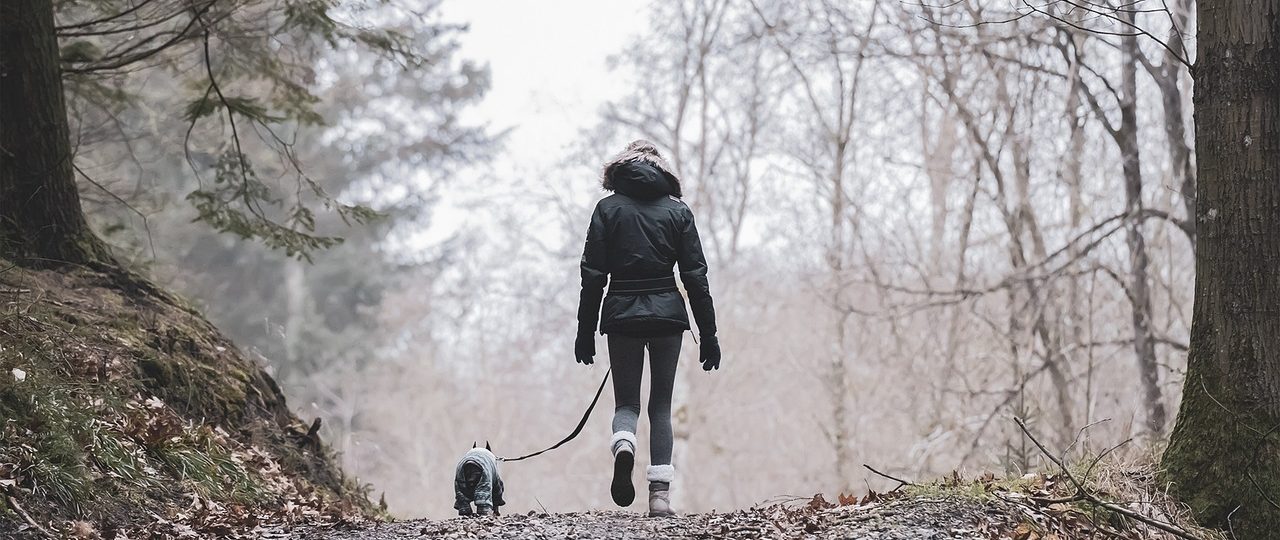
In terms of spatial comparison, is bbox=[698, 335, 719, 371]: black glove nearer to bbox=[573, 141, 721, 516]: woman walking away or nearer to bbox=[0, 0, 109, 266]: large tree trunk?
bbox=[573, 141, 721, 516]: woman walking away

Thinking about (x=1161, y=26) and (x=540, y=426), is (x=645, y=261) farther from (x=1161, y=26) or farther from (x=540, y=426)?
(x=540, y=426)

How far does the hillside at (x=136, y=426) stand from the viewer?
4758mm

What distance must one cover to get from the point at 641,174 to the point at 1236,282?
9.86 ft

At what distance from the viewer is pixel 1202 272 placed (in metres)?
4.99

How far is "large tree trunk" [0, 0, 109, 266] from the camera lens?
278 inches

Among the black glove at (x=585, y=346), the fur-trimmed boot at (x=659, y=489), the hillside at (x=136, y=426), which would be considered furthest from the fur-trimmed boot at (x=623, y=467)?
the hillside at (x=136, y=426)

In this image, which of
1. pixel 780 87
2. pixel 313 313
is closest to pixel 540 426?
pixel 313 313

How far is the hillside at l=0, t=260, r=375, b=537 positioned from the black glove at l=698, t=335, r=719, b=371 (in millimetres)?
2205

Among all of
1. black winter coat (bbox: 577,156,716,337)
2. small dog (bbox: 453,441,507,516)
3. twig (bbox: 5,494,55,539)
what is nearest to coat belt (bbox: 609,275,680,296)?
black winter coat (bbox: 577,156,716,337)

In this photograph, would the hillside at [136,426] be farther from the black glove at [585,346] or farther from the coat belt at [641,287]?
the coat belt at [641,287]

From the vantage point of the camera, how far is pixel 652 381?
599 centimetres

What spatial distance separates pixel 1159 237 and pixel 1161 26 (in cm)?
265

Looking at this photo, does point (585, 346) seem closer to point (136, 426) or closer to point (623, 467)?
point (623, 467)

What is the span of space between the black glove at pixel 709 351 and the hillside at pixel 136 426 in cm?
220
